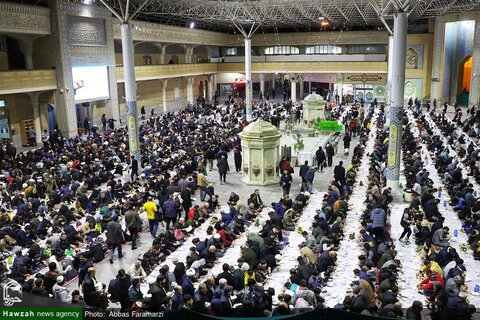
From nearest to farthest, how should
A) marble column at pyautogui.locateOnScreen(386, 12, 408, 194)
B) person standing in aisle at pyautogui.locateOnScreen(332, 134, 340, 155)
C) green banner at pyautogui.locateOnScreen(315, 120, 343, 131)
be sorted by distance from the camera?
marble column at pyautogui.locateOnScreen(386, 12, 408, 194) → person standing in aisle at pyautogui.locateOnScreen(332, 134, 340, 155) → green banner at pyautogui.locateOnScreen(315, 120, 343, 131)

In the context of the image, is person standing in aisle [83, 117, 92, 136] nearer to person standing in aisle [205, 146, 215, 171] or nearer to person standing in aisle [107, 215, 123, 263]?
person standing in aisle [205, 146, 215, 171]

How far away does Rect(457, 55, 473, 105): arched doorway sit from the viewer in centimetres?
4030

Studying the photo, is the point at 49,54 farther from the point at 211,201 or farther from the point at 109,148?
the point at 211,201

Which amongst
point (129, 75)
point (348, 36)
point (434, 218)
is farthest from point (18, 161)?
point (348, 36)

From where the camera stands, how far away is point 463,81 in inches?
1604

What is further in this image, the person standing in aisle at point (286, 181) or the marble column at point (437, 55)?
the marble column at point (437, 55)

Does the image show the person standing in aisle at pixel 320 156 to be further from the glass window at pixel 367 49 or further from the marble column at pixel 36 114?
the glass window at pixel 367 49

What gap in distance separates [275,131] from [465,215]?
7.00 m

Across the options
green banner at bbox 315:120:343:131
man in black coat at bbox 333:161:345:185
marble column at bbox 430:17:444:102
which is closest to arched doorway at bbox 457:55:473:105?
marble column at bbox 430:17:444:102

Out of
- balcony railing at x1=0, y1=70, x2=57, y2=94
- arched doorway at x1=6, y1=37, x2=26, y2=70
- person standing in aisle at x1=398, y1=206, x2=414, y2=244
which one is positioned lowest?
person standing in aisle at x1=398, y1=206, x2=414, y2=244

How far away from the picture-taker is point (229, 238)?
40.0 ft

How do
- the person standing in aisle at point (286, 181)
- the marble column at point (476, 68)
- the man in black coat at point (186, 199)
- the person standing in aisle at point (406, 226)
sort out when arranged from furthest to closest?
1. the marble column at point (476, 68)
2. the person standing in aisle at point (286, 181)
3. the man in black coat at point (186, 199)
4. the person standing in aisle at point (406, 226)

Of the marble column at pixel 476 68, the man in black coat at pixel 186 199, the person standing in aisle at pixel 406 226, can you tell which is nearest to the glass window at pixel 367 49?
the marble column at pixel 476 68

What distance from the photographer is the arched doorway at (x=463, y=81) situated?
40.3m
